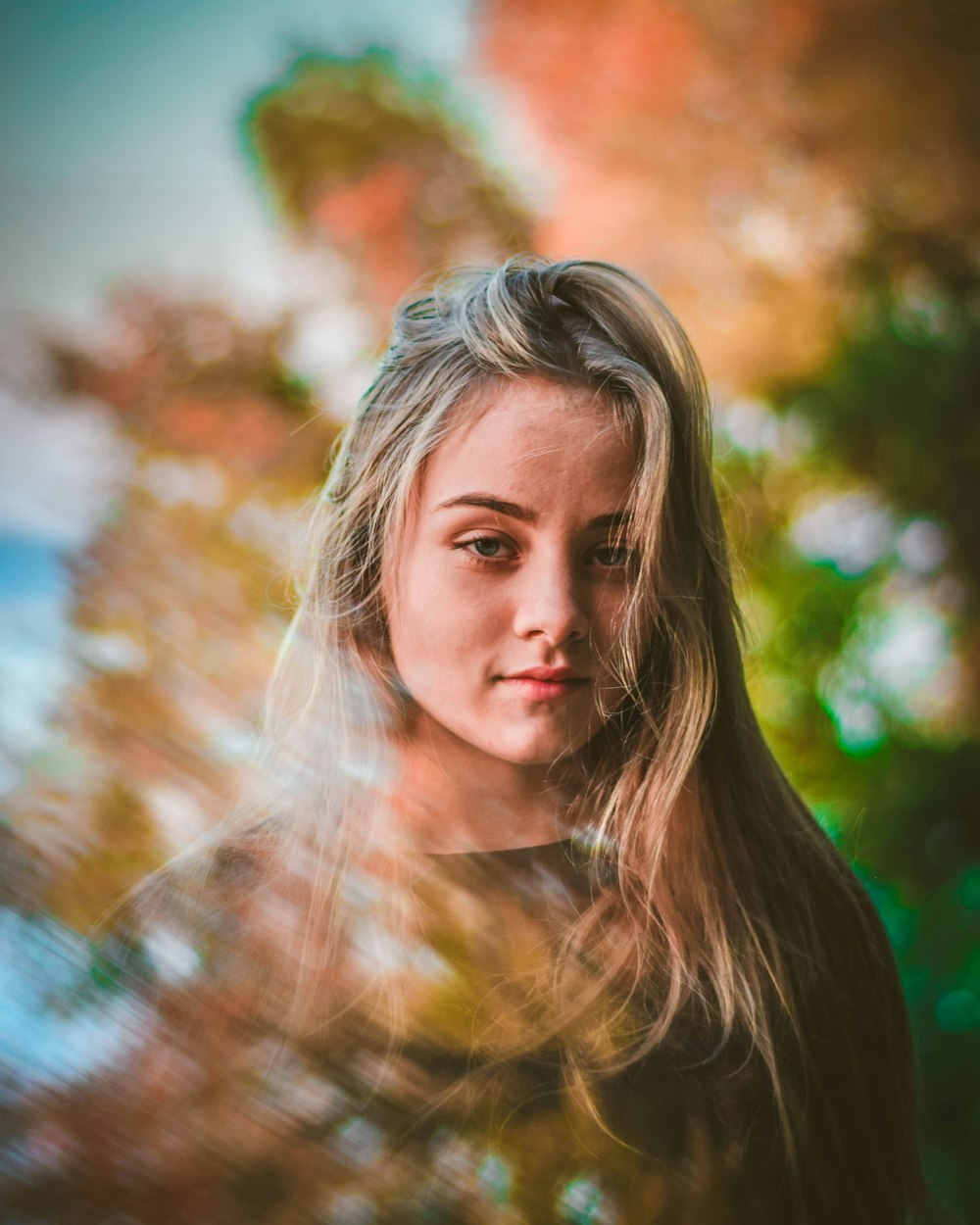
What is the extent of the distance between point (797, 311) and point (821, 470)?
0.19 metres

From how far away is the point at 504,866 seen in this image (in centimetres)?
50

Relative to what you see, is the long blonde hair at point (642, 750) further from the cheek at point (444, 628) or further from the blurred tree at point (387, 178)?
the blurred tree at point (387, 178)

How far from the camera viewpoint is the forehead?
0.46 m

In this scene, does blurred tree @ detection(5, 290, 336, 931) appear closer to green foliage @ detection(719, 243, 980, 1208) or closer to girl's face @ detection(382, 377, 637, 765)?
girl's face @ detection(382, 377, 637, 765)

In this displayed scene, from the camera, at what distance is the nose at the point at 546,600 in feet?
1.51

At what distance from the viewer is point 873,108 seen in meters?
1.04

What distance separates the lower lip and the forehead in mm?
87

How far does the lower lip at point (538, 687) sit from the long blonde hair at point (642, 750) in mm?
39

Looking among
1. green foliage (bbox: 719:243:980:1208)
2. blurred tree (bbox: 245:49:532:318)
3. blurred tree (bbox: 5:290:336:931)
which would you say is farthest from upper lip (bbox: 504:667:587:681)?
green foliage (bbox: 719:243:980:1208)

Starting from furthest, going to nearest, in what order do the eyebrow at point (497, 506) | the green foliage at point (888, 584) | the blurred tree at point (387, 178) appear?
the green foliage at point (888, 584), the blurred tree at point (387, 178), the eyebrow at point (497, 506)

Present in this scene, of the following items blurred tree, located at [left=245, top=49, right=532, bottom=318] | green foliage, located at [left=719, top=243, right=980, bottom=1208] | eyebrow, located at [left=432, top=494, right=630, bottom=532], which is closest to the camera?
eyebrow, located at [left=432, top=494, right=630, bottom=532]

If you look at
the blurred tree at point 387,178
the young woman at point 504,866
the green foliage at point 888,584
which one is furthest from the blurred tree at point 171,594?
the green foliage at point 888,584

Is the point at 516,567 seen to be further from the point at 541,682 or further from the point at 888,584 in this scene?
the point at 888,584

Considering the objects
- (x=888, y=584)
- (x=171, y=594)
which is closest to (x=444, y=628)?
(x=171, y=594)
